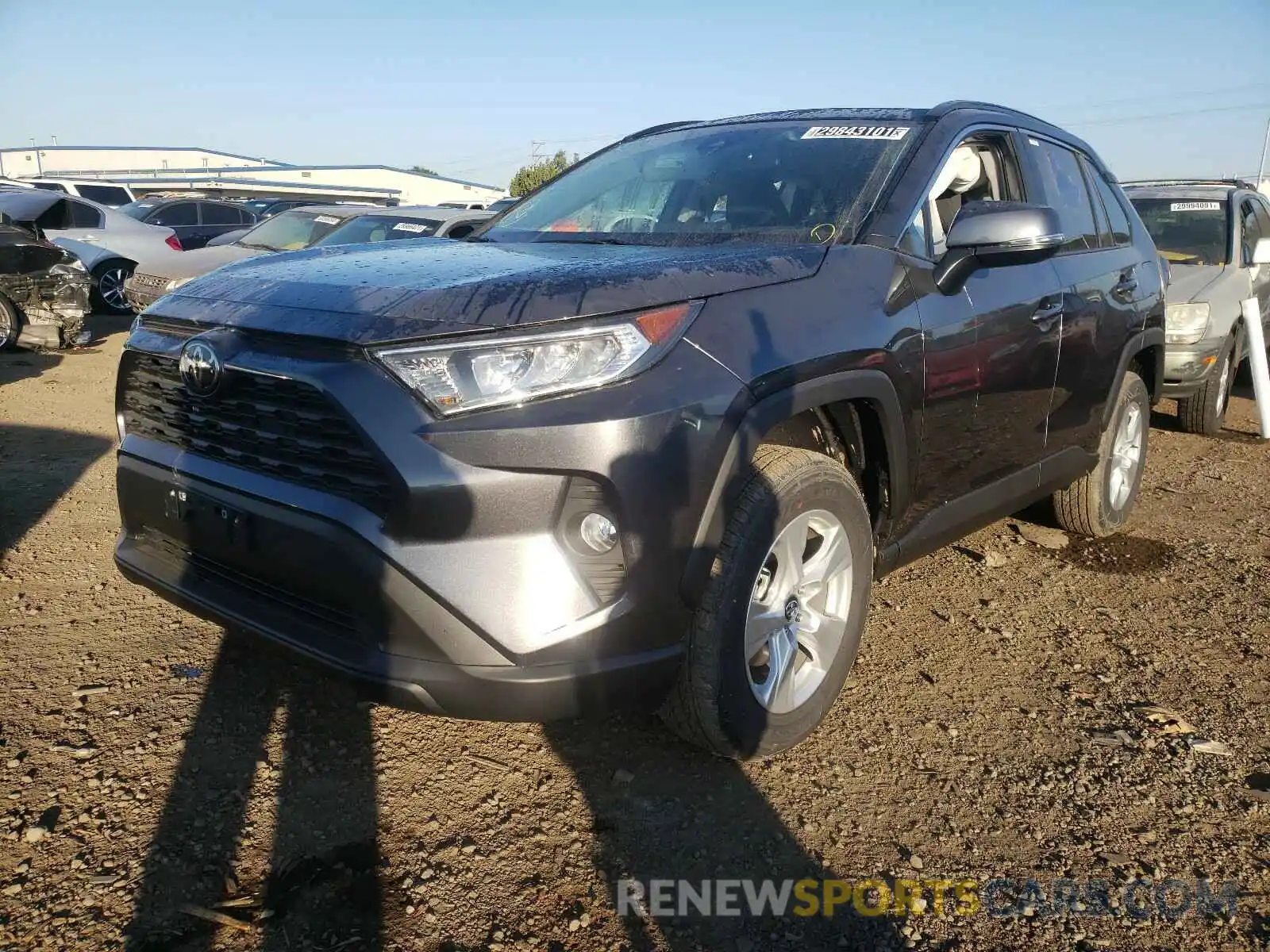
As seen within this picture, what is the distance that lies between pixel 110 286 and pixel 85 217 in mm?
954

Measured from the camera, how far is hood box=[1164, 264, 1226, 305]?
667 cm

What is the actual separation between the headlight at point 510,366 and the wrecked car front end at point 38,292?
28.5 feet

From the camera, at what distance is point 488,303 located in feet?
6.86

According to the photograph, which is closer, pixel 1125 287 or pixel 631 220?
pixel 631 220

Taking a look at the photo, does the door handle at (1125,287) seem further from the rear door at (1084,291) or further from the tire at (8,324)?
the tire at (8,324)

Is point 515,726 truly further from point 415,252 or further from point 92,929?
point 415,252

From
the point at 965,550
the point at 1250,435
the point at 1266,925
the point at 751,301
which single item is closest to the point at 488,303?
the point at 751,301

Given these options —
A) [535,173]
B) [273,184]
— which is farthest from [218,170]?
[535,173]

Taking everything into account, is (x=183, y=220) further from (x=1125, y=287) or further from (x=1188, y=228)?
(x=1125, y=287)

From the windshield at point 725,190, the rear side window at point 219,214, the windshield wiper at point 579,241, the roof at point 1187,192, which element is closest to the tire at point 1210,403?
the roof at point 1187,192

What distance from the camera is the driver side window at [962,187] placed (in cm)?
298

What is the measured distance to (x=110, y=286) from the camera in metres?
11.9

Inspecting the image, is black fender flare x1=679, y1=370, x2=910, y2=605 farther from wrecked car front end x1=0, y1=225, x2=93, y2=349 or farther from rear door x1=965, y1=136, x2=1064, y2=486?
wrecked car front end x1=0, y1=225, x2=93, y2=349

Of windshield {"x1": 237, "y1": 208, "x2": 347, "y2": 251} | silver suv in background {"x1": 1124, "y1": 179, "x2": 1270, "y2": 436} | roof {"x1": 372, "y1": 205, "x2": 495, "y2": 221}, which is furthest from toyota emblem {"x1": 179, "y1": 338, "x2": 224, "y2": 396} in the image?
windshield {"x1": 237, "y1": 208, "x2": 347, "y2": 251}
